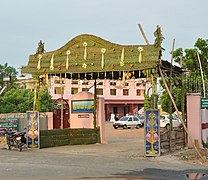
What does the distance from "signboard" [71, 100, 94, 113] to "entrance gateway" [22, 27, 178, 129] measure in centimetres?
321

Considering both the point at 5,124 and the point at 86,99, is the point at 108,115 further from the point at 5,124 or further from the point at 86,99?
the point at 86,99

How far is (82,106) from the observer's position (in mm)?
24094

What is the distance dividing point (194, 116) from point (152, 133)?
151 inches

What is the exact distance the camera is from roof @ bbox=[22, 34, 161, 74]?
17.9 meters

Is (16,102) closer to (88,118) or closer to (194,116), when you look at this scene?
(88,118)

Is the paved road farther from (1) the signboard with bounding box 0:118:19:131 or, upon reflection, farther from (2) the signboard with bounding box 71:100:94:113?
(1) the signboard with bounding box 0:118:19:131

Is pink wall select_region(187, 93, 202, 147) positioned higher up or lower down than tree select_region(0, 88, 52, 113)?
lower down

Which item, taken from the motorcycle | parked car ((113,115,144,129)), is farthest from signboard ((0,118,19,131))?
parked car ((113,115,144,129))

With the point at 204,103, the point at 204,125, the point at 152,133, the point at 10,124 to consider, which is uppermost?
the point at 204,103

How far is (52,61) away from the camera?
20266 mm

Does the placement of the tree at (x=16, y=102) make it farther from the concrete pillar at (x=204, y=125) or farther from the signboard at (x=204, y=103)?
the signboard at (x=204, y=103)

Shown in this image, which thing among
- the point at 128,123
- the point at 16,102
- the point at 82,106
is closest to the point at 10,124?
the point at 82,106

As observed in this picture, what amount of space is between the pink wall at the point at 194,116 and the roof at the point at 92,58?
144 inches

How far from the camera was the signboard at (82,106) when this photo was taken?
77.8 ft
